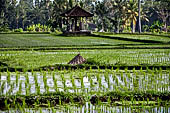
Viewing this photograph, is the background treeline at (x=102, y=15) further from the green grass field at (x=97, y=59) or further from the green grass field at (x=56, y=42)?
the green grass field at (x=97, y=59)

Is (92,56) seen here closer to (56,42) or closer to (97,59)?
(97,59)

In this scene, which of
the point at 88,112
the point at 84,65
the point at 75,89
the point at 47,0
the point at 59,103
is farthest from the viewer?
the point at 47,0

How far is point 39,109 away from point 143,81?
330 centimetres

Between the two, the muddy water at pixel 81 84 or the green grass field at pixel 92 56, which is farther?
the green grass field at pixel 92 56

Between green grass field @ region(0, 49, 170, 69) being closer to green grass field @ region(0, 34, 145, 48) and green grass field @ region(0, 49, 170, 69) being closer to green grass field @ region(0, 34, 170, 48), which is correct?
green grass field @ region(0, 34, 170, 48)

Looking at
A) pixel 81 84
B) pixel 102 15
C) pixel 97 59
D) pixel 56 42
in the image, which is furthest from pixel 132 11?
pixel 81 84

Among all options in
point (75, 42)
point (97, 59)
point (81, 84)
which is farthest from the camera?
point (75, 42)

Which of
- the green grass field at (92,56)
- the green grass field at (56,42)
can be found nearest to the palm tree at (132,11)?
the green grass field at (56,42)

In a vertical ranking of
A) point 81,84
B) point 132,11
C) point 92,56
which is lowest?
point 92,56

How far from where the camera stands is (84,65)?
37.8ft

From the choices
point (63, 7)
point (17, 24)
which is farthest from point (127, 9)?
point (17, 24)

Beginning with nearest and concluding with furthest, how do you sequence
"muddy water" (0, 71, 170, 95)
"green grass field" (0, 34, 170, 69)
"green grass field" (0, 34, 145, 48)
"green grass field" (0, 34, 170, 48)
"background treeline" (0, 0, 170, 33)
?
"muddy water" (0, 71, 170, 95), "green grass field" (0, 34, 170, 69), "green grass field" (0, 34, 170, 48), "green grass field" (0, 34, 145, 48), "background treeline" (0, 0, 170, 33)

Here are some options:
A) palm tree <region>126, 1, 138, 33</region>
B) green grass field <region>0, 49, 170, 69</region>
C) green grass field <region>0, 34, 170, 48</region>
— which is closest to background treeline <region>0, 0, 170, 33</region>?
palm tree <region>126, 1, 138, 33</region>

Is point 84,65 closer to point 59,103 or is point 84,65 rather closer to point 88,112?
point 59,103
